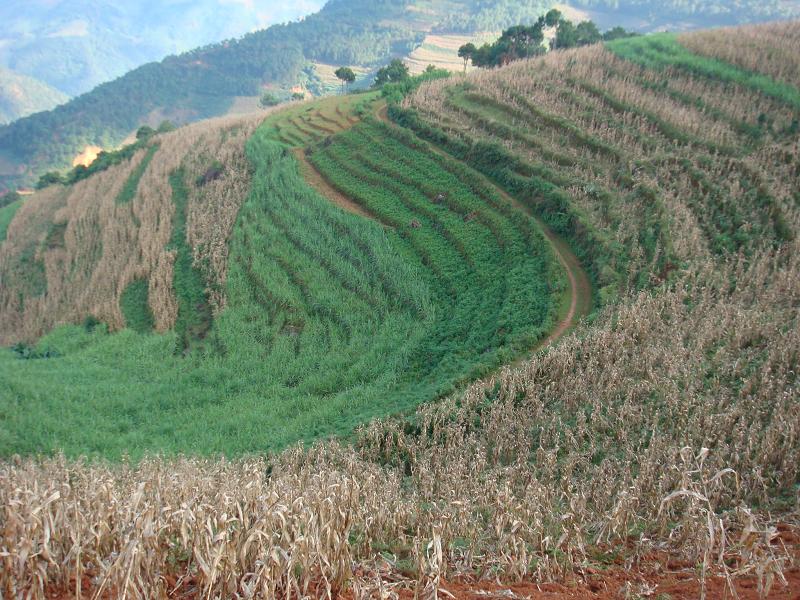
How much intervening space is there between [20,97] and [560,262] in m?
175

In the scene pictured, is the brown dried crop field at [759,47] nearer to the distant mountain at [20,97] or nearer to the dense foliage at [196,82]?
the dense foliage at [196,82]

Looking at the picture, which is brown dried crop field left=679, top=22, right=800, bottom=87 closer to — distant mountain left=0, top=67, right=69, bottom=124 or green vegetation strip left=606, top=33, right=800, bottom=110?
green vegetation strip left=606, top=33, right=800, bottom=110

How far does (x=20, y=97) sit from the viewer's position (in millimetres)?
150125

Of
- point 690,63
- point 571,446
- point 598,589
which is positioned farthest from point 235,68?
point 598,589

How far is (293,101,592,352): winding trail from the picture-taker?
42.0ft

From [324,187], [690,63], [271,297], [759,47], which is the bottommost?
[271,297]

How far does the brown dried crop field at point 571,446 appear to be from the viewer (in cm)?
409

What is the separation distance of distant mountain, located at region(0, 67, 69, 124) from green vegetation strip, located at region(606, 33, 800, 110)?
154264mm

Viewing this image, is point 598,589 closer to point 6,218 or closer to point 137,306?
point 137,306

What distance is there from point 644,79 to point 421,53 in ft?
270

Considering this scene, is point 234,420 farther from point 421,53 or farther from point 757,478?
point 421,53

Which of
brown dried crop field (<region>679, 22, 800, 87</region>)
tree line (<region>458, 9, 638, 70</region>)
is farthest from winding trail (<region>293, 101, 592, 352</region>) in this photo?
tree line (<region>458, 9, 638, 70</region>)

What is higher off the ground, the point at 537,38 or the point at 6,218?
the point at 537,38

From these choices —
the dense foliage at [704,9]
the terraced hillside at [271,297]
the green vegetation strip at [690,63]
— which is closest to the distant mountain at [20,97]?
the dense foliage at [704,9]
